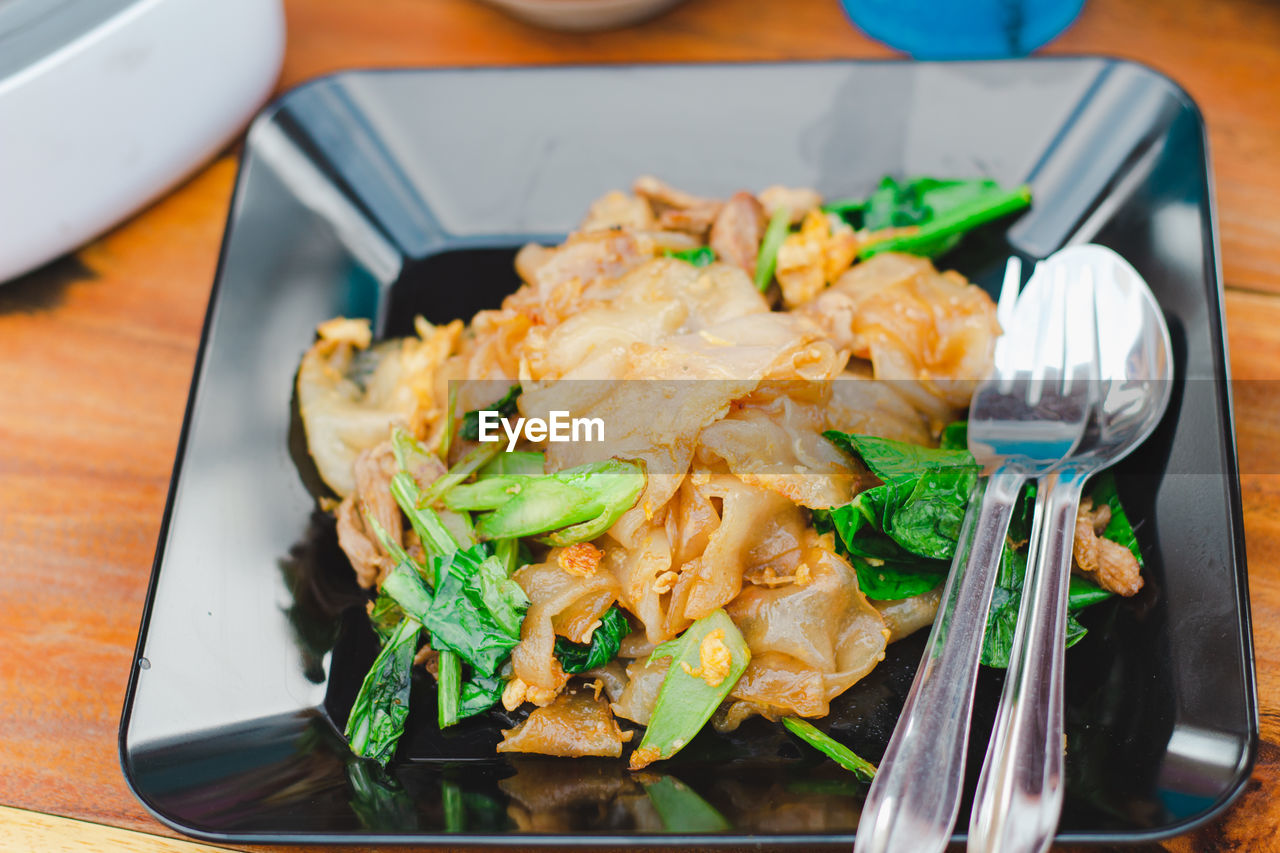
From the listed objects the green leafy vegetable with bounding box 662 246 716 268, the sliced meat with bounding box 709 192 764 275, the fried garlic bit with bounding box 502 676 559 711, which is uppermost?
the sliced meat with bounding box 709 192 764 275

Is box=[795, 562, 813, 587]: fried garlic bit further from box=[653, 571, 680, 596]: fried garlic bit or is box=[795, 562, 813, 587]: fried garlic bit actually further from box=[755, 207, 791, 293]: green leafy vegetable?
box=[755, 207, 791, 293]: green leafy vegetable

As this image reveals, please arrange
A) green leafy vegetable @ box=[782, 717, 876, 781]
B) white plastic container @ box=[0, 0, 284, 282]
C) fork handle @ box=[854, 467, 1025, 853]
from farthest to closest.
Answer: white plastic container @ box=[0, 0, 284, 282] → green leafy vegetable @ box=[782, 717, 876, 781] → fork handle @ box=[854, 467, 1025, 853]

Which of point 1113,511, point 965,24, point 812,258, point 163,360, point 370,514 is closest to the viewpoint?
point 1113,511

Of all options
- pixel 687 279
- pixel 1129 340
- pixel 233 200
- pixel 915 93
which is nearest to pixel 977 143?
pixel 915 93

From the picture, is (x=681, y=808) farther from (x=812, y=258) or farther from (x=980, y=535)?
(x=812, y=258)

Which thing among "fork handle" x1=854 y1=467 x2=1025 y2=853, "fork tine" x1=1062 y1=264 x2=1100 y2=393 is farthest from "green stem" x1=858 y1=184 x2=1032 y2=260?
"fork handle" x1=854 y1=467 x2=1025 y2=853

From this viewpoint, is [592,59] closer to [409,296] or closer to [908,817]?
[409,296]

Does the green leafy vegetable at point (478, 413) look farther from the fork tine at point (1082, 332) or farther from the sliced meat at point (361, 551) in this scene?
the fork tine at point (1082, 332)

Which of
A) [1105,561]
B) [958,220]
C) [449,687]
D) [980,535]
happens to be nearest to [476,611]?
[449,687]
